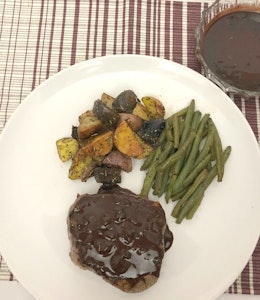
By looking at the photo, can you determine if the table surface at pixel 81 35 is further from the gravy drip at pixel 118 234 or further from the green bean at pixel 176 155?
the gravy drip at pixel 118 234

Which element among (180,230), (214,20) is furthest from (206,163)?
(214,20)

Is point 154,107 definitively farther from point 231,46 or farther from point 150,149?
point 231,46

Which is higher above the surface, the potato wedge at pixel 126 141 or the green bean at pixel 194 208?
the potato wedge at pixel 126 141

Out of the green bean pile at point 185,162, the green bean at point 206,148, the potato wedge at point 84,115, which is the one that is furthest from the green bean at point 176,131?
the potato wedge at point 84,115

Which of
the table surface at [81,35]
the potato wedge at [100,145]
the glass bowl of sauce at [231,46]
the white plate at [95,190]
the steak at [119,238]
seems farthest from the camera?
the table surface at [81,35]

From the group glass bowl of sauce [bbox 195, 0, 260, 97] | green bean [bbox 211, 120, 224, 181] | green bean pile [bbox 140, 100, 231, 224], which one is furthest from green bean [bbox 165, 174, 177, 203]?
glass bowl of sauce [bbox 195, 0, 260, 97]

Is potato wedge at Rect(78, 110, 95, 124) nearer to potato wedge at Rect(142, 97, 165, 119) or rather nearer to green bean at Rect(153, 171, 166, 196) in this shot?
potato wedge at Rect(142, 97, 165, 119)
